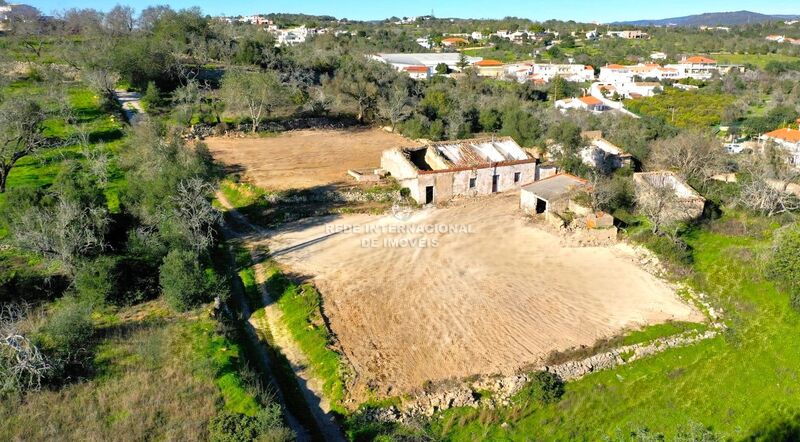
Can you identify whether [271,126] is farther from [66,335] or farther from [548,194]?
[66,335]

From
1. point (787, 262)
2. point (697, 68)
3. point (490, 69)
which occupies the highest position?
point (490, 69)

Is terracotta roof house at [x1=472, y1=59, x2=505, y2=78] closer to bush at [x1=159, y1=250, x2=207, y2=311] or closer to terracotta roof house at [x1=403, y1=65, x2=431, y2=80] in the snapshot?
terracotta roof house at [x1=403, y1=65, x2=431, y2=80]

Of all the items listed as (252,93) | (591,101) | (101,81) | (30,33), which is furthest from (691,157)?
(30,33)

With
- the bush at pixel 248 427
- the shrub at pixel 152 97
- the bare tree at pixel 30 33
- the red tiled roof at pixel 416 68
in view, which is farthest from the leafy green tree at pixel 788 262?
the red tiled roof at pixel 416 68

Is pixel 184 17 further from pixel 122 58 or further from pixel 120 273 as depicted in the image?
pixel 120 273

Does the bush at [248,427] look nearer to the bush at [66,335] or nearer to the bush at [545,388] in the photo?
the bush at [66,335]

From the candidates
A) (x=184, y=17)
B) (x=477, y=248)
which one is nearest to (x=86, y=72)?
(x=184, y=17)
